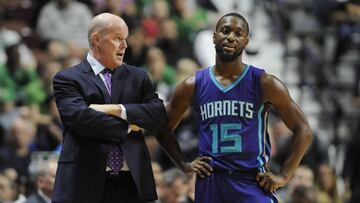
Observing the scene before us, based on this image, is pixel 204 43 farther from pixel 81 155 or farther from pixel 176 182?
pixel 81 155

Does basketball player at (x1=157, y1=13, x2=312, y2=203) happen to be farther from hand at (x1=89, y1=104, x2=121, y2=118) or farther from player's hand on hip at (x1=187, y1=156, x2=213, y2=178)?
hand at (x1=89, y1=104, x2=121, y2=118)

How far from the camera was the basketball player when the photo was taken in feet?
20.2

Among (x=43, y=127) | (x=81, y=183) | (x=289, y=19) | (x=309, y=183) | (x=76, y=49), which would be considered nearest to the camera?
(x=81, y=183)

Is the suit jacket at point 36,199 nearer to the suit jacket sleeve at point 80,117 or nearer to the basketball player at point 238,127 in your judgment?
the basketball player at point 238,127

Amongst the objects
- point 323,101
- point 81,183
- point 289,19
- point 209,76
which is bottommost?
point 81,183

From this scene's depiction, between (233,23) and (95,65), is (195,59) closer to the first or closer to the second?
(233,23)

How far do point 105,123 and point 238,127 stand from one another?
2.98 feet

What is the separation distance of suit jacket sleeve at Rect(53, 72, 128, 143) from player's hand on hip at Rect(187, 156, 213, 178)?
64 centimetres

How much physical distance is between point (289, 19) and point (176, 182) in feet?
22.5

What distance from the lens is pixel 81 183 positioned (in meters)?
5.79

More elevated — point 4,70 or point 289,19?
point 289,19

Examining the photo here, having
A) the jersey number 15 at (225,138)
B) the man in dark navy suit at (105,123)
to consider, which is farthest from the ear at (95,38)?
the jersey number 15 at (225,138)

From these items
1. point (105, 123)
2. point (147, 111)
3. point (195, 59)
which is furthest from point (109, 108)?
point (195, 59)

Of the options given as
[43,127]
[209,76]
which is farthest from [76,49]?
[209,76]
